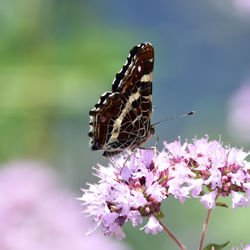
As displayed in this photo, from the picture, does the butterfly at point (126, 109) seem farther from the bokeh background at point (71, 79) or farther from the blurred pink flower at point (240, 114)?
the blurred pink flower at point (240, 114)

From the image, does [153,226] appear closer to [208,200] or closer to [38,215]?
[208,200]

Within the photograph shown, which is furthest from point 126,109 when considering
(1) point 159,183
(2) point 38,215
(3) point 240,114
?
(3) point 240,114

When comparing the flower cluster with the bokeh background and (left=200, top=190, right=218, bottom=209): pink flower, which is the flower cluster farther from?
the bokeh background

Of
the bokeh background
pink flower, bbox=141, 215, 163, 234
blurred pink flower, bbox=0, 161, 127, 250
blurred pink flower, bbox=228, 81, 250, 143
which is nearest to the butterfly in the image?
pink flower, bbox=141, 215, 163, 234

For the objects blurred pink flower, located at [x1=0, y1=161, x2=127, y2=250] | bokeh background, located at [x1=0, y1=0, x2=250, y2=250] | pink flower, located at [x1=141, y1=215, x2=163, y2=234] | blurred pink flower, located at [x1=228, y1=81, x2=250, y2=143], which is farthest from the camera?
blurred pink flower, located at [x1=228, y1=81, x2=250, y2=143]

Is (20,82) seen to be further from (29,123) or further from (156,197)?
(156,197)
